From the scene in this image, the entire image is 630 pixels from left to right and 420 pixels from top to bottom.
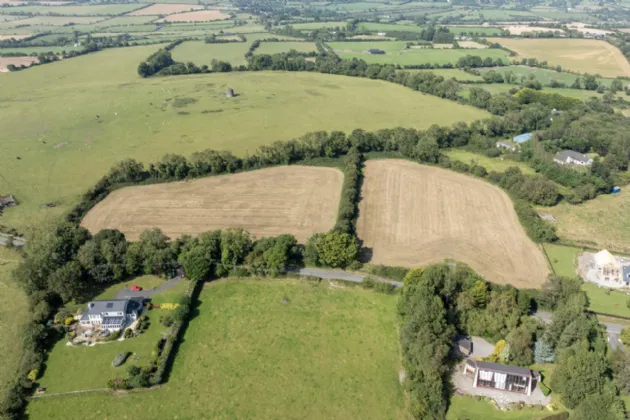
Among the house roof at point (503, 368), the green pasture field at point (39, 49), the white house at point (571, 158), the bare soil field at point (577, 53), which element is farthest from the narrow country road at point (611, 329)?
the green pasture field at point (39, 49)

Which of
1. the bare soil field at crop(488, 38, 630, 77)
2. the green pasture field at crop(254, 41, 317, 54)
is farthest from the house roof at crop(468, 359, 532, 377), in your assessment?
the green pasture field at crop(254, 41, 317, 54)

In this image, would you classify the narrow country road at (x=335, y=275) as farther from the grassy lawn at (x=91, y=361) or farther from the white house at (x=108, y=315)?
the white house at (x=108, y=315)

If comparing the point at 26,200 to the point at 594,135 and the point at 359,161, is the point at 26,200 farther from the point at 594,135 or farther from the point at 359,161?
the point at 594,135

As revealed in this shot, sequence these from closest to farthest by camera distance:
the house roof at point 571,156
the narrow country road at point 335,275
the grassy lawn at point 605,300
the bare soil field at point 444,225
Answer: the grassy lawn at point 605,300
the narrow country road at point 335,275
the bare soil field at point 444,225
the house roof at point 571,156

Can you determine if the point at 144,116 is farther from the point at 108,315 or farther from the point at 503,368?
the point at 503,368

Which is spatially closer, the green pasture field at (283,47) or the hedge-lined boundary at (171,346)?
the hedge-lined boundary at (171,346)

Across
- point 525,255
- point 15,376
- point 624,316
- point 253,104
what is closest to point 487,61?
point 253,104

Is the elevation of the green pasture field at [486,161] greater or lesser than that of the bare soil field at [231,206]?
lesser
